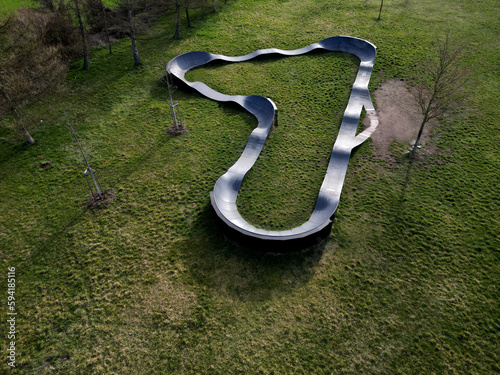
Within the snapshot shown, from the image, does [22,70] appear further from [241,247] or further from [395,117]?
[395,117]

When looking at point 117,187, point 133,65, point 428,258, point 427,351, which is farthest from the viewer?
point 133,65

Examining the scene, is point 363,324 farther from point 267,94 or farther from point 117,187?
point 267,94

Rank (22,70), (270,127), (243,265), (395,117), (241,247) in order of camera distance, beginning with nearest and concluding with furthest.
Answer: (243,265) < (241,247) < (22,70) < (270,127) < (395,117)

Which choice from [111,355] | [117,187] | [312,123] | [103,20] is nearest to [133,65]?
[103,20]

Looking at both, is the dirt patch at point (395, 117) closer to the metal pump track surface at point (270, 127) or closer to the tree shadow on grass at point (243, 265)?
the metal pump track surface at point (270, 127)

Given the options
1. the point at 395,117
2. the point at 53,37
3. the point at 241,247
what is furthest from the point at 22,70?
the point at 395,117

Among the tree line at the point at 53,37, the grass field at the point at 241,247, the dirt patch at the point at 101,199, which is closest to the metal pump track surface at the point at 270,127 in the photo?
the grass field at the point at 241,247

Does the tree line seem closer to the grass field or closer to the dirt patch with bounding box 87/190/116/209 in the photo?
the grass field
